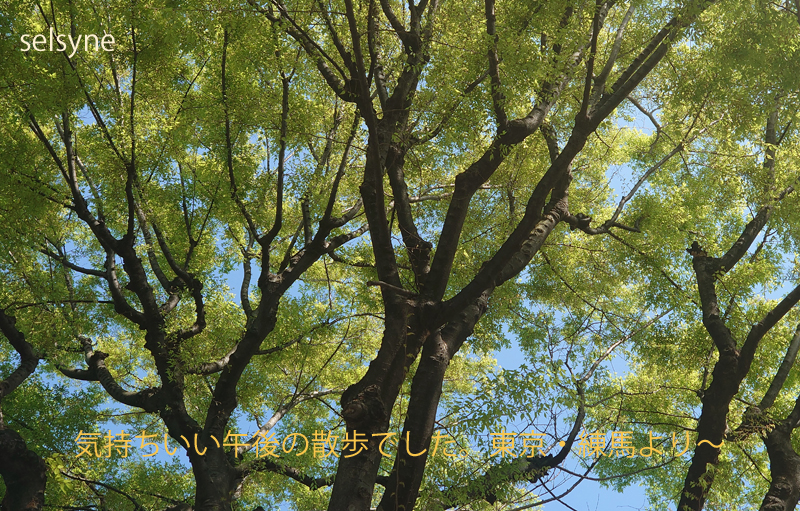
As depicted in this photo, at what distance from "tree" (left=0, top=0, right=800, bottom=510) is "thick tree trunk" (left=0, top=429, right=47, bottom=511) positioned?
1165mm

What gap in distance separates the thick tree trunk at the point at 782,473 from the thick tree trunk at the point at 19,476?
731cm

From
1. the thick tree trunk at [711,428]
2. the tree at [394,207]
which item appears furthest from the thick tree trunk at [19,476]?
the thick tree trunk at [711,428]

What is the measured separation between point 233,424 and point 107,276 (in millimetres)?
2670

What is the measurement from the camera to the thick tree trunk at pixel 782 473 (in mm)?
5680

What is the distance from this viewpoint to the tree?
487 centimetres

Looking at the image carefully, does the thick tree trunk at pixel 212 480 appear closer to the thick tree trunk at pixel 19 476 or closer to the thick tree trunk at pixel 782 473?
the thick tree trunk at pixel 19 476

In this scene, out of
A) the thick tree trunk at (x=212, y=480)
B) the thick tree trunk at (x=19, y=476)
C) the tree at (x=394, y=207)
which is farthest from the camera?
the thick tree trunk at (x=212, y=480)

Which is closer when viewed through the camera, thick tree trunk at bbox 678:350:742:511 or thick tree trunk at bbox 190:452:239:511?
thick tree trunk at bbox 678:350:742:511

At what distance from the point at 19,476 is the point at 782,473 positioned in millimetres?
7826

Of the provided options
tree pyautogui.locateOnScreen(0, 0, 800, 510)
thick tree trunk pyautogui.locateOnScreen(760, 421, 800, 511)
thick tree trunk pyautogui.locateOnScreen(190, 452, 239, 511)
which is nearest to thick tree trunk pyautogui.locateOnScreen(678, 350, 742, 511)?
tree pyautogui.locateOnScreen(0, 0, 800, 510)

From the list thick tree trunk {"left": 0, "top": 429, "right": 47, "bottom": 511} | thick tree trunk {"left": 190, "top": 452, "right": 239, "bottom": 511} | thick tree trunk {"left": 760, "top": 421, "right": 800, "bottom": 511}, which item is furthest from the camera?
thick tree trunk {"left": 190, "top": 452, "right": 239, "bottom": 511}

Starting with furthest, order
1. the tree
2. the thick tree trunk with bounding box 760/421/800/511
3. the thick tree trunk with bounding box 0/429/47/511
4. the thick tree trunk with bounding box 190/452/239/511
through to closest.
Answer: the thick tree trunk with bounding box 190/452/239/511, the thick tree trunk with bounding box 0/429/47/511, the thick tree trunk with bounding box 760/421/800/511, the tree

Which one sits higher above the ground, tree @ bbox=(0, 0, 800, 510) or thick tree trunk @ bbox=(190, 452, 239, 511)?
tree @ bbox=(0, 0, 800, 510)

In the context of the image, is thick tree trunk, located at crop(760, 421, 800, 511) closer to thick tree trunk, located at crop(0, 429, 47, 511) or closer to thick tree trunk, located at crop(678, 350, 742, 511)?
thick tree trunk, located at crop(678, 350, 742, 511)
